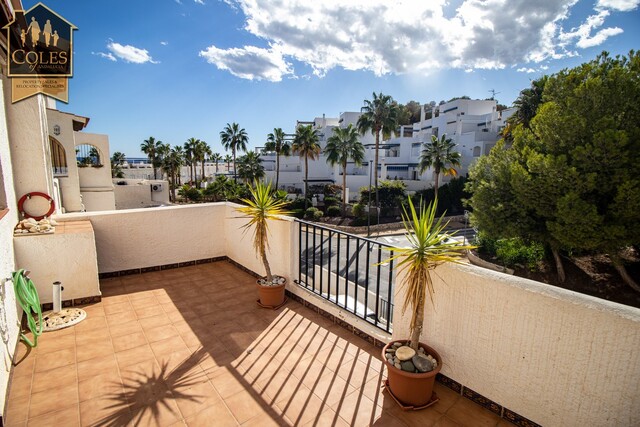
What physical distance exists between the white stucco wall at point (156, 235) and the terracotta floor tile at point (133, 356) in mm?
→ 2723

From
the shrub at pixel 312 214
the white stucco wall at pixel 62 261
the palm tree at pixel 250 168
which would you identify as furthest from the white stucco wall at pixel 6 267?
the palm tree at pixel 250 168

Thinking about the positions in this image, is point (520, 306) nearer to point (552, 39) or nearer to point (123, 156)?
point (552, 39)

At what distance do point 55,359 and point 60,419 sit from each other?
1.04m

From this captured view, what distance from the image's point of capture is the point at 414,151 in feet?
128

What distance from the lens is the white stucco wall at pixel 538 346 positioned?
185 centimetres

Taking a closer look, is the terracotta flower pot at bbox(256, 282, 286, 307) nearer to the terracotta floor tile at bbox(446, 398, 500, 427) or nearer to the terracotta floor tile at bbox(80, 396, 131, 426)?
the terracotta floor tile at bbox(80, 396, 131, 426)

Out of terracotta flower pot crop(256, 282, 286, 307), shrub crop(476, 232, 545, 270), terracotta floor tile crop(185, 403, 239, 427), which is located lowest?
shrub crop(476, 232, 545, 270)

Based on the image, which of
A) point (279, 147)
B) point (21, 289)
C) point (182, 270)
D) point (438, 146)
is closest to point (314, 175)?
point (279, 147)

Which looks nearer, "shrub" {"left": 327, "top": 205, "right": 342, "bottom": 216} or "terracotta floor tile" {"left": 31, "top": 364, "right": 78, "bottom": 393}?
"terracotta floor tile" {"left": 31, "top": 364, "right": 78, "bottom": 393}

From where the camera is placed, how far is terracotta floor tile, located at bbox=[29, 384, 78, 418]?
8.09 feet

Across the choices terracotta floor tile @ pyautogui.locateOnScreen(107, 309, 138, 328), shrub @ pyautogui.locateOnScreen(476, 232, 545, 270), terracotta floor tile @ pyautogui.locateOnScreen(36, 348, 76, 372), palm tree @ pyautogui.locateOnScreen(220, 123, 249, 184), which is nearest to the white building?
palm tree @ pyautogui.locateOnScreen(220, 123, 249, 184)

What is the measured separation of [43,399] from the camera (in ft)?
8.48

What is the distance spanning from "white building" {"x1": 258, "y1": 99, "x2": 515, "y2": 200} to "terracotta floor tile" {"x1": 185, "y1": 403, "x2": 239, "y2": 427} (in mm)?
30429

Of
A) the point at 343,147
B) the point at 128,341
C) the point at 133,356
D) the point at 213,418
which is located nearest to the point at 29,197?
the point at 128,341
